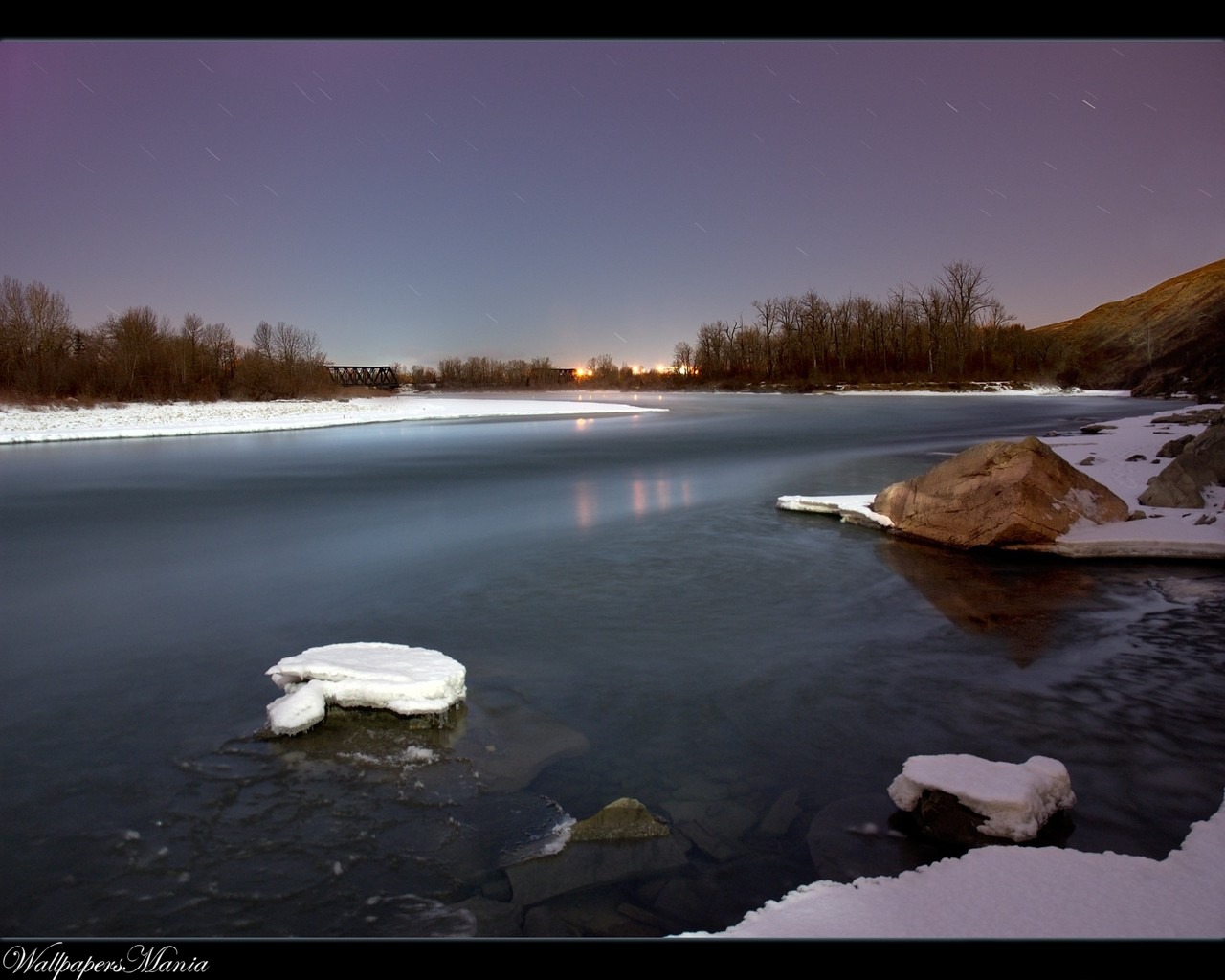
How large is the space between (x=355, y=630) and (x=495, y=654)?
5.65 feet

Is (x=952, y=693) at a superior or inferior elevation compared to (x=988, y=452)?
inferior

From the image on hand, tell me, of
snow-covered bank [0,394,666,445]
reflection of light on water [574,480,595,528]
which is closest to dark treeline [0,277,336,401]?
snow-covered bank [0,394,666,445]

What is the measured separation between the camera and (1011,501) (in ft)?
35.2

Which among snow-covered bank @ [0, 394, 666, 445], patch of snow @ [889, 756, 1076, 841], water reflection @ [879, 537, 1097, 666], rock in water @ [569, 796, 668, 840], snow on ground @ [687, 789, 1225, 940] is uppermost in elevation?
snow-covered bank @ [0, 394, 666, 445]

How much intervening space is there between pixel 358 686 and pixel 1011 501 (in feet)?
28.9

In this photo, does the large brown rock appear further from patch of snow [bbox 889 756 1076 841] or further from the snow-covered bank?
the snow-covered bank

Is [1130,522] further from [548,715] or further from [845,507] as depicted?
[548,715]

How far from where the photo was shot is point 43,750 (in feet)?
17.2

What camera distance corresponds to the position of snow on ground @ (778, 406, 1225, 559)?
33.7 feet

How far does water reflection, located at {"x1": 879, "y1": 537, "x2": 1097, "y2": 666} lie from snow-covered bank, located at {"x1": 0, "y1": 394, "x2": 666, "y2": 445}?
118ft

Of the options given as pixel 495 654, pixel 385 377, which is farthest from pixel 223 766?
pixel 385 377

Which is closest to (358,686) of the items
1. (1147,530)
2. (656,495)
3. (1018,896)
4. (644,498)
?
(1018,896)

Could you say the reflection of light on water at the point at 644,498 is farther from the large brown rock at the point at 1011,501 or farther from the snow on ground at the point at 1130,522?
the large brown rock at the point at 1011,501

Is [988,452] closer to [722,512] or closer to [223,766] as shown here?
[722,512]
